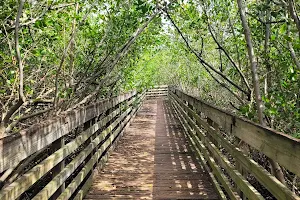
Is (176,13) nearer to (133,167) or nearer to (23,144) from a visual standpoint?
(133,167)

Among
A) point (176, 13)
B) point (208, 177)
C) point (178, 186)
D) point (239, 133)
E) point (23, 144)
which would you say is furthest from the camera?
point (176, 13)

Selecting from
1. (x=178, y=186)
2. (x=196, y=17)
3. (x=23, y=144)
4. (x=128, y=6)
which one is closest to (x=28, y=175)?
(x=23, y=144)

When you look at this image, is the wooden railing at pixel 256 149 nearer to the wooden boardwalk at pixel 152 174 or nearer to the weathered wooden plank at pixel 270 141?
the weathered wooden plank at pixel 270 141

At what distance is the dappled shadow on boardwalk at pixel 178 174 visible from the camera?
12.8 feet

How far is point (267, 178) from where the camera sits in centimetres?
209

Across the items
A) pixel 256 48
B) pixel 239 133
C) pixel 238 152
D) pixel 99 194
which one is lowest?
pixel 99 194

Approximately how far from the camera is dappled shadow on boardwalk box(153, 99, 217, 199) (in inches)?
154

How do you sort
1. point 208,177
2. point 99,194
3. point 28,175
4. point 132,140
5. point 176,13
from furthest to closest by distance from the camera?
1. point 132,140
2. point 176,13
3. point 208,177
4. point 99,194
5. point 28,175

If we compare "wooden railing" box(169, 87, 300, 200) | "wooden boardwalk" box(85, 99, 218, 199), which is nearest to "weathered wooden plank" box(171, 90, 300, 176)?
"wooden railing" box(169, 87, 300, 200)

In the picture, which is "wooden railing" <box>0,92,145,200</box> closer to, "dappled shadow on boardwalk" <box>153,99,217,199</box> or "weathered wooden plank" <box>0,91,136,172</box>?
"weathered wooden plank" <box>0,91,136,172</box>

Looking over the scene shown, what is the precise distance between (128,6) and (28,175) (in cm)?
360

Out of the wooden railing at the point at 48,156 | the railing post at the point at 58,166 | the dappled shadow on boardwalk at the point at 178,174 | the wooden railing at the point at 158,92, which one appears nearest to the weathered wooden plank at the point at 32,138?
the wooden railing at the point at 48,156

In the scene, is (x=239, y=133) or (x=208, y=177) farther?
(x=208, y=177)

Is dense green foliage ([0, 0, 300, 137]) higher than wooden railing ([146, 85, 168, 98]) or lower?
higher
